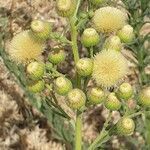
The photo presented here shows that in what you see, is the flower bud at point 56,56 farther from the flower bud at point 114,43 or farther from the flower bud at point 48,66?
Answer: the flower bud at point 114,43

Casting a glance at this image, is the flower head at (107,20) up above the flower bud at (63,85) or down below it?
above

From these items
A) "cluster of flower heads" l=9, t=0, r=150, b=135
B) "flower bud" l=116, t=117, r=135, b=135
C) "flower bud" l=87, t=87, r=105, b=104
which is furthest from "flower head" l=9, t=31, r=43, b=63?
"flower bud" l=116, t=117, r=135, b=135

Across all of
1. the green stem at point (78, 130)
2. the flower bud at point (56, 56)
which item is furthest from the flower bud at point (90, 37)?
the green stem at point (78, 130)

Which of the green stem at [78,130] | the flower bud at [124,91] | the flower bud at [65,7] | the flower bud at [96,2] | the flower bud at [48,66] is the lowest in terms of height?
the green stem at [78,130]

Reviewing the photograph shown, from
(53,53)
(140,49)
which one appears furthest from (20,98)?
(53,53)

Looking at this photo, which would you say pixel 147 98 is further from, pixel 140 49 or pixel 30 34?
pixel 140 49
